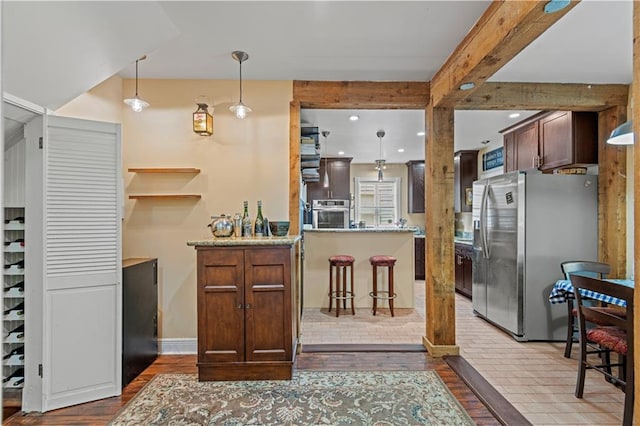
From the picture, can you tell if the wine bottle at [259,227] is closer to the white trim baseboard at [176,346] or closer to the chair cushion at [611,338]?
the white trim baseboard at [176,346]

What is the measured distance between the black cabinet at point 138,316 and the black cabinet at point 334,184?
432 centimetres

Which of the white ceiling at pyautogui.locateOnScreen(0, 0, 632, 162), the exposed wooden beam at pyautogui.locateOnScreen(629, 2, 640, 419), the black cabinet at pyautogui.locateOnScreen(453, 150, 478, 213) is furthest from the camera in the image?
the black cabinet at pyautogui.locateOnScreen(453, 150, 478, 213)

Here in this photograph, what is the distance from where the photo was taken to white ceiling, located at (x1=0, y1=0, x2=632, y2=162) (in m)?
1.97

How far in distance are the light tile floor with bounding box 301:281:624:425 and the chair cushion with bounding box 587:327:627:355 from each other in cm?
42

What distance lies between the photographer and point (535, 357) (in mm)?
3154

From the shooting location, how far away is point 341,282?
15.9ft

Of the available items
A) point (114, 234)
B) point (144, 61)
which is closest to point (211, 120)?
point (144, 61)

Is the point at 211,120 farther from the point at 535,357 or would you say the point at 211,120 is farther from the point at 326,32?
the point at 535,357

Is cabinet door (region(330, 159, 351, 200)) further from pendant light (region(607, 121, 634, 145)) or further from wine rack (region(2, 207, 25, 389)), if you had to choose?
wine rack (region(2, 207, 25, 389))

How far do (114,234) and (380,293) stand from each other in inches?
134

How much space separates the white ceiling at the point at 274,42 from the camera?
1975mm

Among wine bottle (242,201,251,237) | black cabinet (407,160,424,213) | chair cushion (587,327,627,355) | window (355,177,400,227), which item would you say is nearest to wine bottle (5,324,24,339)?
wine bottle (242,201,251,237)

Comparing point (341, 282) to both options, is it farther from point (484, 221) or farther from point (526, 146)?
point (526, 146)

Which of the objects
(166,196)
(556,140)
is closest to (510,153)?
(556,140)
